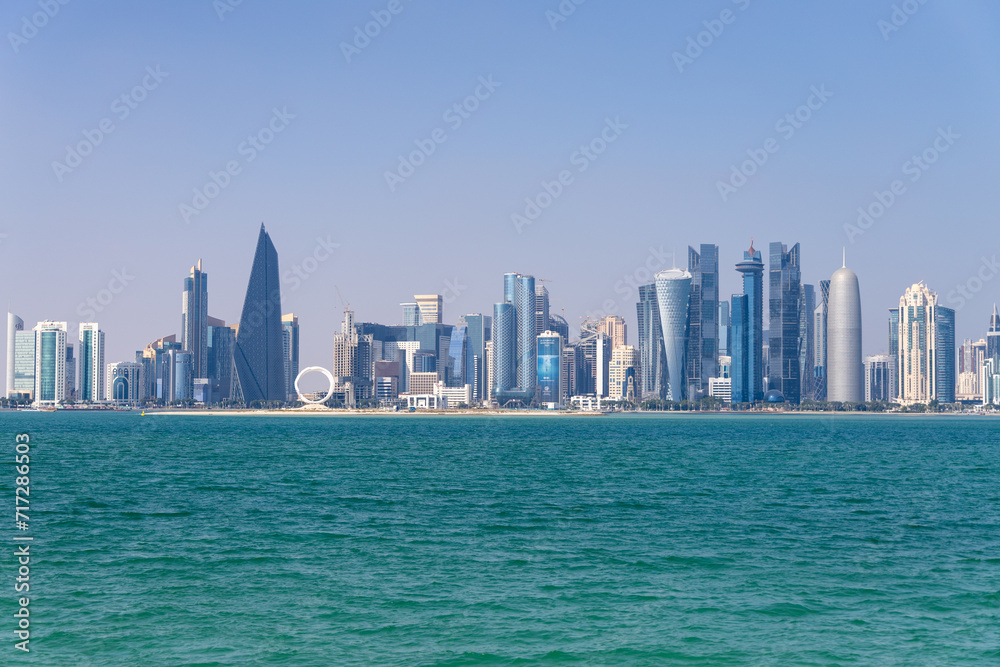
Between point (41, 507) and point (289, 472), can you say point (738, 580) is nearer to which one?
point (41, 507)

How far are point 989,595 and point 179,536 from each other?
30.2 m

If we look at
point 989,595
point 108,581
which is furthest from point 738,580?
point 108,581

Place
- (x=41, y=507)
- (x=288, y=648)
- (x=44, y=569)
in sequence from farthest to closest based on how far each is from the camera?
(x=41, y=507) → (x=44, y=569) → (x=288, y=648)

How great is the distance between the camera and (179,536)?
39719 millimetres

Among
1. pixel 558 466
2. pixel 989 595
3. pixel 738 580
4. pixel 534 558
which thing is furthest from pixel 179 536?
pixel 558 466

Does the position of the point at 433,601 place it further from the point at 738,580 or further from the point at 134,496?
the point at 134,496

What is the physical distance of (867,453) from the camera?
113562 millimetres

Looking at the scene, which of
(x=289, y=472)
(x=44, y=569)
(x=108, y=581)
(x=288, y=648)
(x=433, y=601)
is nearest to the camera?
(x=288, y=648)

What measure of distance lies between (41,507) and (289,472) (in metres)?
27.0

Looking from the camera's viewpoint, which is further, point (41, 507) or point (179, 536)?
point (41, 507)

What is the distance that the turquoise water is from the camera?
77.9 feet

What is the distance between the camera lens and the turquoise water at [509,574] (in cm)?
2373

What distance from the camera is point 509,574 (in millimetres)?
31859

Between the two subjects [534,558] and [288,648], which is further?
[534,558]
